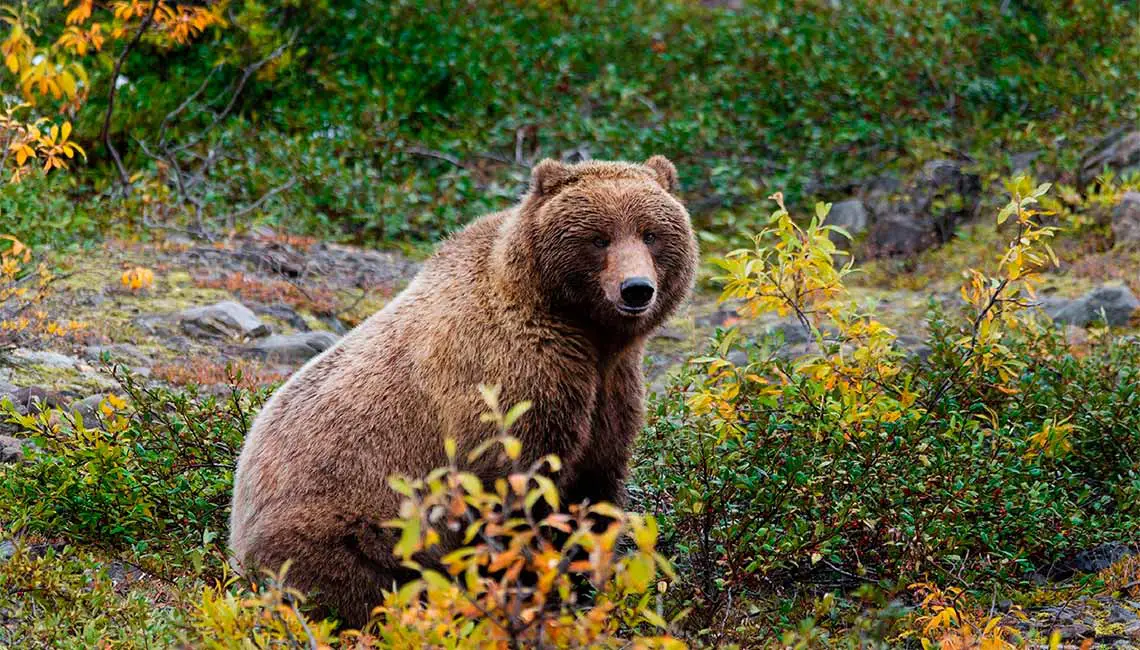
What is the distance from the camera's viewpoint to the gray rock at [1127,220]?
9.65 m

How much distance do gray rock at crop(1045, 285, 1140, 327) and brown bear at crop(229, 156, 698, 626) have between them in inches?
173

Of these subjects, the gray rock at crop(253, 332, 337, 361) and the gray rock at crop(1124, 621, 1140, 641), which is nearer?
the gray rock at crop(1124, 621, 1140, 641)

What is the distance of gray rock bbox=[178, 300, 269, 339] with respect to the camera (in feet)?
27.3

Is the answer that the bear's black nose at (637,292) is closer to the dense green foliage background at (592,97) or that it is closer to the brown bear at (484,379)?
the brown bear at (484,379)

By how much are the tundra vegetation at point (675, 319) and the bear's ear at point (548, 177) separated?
800 mm

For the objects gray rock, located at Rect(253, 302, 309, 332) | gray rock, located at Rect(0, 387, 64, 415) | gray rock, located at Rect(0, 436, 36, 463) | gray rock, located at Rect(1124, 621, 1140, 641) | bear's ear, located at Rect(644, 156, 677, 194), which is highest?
bear's ear, located at Rect(644, 156, 677, 194)

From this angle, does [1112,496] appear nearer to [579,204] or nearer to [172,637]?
[579,204]

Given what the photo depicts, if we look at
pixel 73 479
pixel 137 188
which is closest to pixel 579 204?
pixel 73 479

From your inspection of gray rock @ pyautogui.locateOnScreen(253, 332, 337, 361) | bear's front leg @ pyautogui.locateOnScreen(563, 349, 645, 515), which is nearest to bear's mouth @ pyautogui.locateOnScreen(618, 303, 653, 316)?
bear's front leg @ pyautogui.locateOnScreen(563, 349, 645, 515)

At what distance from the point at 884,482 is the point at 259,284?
220 inches

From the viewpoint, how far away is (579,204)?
16.1ft

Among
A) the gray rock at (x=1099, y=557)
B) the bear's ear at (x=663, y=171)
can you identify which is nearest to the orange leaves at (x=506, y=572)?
the bear's ear at (x=663, y=171)

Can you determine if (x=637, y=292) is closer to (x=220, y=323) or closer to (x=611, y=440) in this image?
(x=611, y=440)

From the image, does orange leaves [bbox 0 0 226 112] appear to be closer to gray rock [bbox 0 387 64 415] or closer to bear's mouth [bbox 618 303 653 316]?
gray rock [bbox 0 387 64 415]
